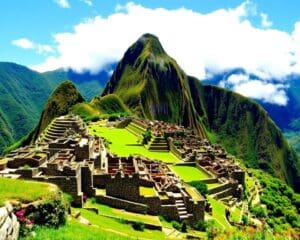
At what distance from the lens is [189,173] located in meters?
72.2

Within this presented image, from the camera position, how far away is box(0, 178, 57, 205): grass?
2120 cm

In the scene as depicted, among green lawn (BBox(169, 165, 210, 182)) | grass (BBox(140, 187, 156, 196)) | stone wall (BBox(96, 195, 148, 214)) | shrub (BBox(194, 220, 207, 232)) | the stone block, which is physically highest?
green lawn (BBox(169, 165, 210, 182))

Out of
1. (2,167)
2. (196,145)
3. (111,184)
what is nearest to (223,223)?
(111,184)

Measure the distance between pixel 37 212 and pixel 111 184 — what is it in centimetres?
1710

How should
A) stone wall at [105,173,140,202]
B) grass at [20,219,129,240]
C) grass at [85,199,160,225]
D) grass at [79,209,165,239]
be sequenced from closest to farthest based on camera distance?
grass at [20,219,129,240] → grass at [79,209,165,239] → grass at [85,199,160,225] → stone wall at [105,173,140,202]

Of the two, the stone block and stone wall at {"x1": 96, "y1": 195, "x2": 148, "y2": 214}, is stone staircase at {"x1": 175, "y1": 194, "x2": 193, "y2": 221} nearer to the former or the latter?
stone wall at {"x1": 96, "y1": 195, "x2": 148, "y2": 214}

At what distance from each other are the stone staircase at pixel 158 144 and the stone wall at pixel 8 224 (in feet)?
253

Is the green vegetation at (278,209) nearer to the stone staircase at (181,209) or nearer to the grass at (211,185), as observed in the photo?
the grass at (211,185)

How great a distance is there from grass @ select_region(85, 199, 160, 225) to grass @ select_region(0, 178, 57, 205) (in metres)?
10.5

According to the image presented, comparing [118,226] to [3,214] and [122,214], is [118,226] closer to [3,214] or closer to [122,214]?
[122,214]

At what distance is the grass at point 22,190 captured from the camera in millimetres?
21203

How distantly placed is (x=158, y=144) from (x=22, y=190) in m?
77.9

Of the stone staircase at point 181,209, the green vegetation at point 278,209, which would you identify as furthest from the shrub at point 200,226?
the green vegetation at point 278,209

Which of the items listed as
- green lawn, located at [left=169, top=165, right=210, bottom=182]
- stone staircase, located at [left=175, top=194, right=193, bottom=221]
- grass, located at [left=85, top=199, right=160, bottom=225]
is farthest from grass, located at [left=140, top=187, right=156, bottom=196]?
green lawn, located at [left=169, top=165, right=210, bottom=182]
